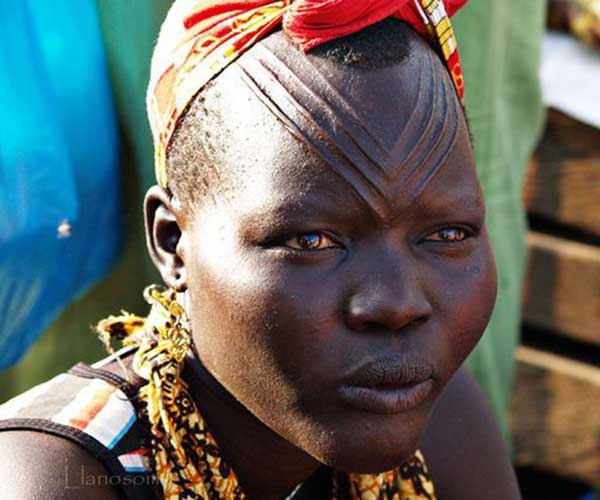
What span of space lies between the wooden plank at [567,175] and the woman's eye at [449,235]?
1.62 metres

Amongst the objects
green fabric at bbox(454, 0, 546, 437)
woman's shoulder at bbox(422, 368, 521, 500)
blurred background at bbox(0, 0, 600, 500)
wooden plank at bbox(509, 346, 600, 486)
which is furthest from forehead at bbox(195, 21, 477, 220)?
wooden plank at bbox(509, 346, 600, 486)

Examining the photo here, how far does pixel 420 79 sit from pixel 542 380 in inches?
73.6

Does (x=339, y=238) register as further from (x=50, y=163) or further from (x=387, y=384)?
(x=50, y=163)

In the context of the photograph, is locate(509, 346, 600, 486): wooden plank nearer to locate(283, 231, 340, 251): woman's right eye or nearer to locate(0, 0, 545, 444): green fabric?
locate(0, 0, 545, 444): green fabric

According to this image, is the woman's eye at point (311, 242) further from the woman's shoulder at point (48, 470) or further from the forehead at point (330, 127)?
the woman's shoulder at point (48, 470)

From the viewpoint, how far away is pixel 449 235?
1.63 m

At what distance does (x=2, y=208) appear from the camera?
2219 millimetres

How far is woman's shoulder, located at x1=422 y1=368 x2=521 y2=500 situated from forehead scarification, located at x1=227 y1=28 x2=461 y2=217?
2.22ft

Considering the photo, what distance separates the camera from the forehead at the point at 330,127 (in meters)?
1.54

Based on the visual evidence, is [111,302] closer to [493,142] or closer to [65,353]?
[65,353]

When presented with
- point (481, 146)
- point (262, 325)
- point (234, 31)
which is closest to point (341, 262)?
point (262, 325)

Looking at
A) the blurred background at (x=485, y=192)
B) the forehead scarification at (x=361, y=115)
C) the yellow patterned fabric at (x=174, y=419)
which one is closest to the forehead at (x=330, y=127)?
the forehead scarification at (x=361, y=115)

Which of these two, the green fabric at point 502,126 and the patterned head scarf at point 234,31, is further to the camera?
the green fabric at point 502,126

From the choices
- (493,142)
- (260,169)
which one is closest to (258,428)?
(260,169)
